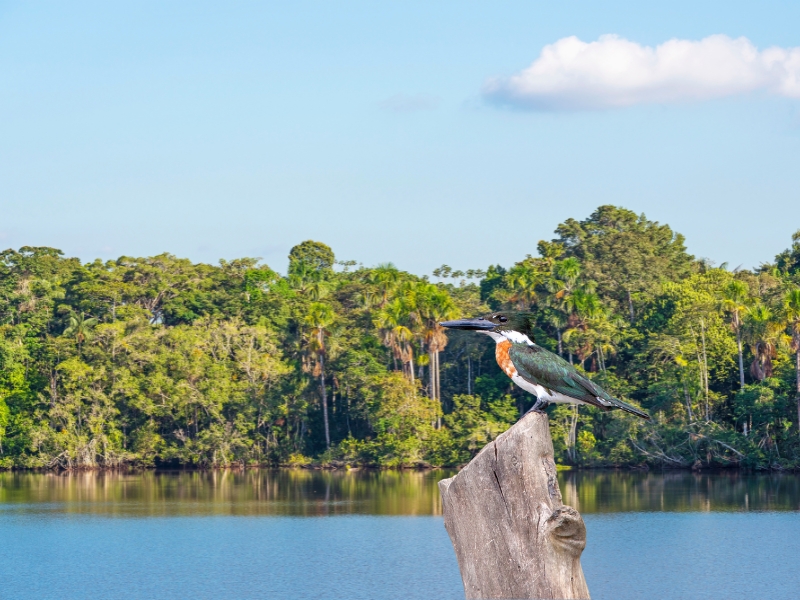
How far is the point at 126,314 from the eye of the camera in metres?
56.7

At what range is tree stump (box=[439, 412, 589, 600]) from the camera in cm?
425

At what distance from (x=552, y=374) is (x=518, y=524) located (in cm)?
112

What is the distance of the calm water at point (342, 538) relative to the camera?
87.0 ft

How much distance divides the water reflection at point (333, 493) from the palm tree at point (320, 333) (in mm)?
4181

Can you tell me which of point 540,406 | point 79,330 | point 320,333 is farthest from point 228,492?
point 540,406

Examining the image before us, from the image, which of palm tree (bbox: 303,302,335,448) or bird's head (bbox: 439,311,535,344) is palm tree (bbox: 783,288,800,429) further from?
bird's head (bbox: 439,311,535,344)

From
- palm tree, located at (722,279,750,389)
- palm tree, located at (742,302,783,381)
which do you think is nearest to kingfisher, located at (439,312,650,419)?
palm tree, located at (742,302,783,381)

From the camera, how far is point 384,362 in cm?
5456

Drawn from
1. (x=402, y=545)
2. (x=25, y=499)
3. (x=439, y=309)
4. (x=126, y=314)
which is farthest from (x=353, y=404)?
(x=402, y=545)

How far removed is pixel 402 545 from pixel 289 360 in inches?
971

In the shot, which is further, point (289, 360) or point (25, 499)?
point (289, 360)

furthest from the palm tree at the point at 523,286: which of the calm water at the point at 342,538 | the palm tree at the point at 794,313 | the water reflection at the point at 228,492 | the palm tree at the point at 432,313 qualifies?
the palm tree at the point at 794,313

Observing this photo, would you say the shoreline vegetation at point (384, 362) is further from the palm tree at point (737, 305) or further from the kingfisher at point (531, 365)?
the kingfisher at point (531, 365)

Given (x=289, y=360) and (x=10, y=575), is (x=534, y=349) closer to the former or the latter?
(x=10, y=575)
